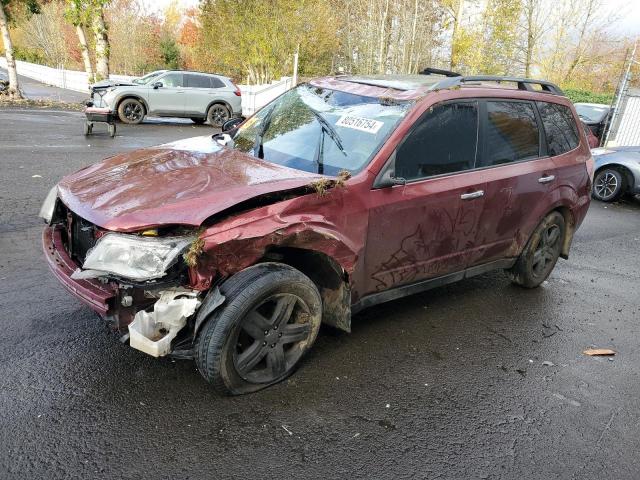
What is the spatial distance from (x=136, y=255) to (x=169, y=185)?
0.55 metres

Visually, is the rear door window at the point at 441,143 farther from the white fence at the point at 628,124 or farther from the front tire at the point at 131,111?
the front tire at the point at 131,111

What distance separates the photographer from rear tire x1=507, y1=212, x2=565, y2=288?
471 cm

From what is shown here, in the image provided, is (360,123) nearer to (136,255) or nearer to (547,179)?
(136,255)

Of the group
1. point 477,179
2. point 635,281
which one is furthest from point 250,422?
point 635,281

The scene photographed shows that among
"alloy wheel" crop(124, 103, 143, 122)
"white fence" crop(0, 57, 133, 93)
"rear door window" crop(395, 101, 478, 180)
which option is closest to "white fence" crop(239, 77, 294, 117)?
"alloy wheel" crop(124, 103, 143, 122)

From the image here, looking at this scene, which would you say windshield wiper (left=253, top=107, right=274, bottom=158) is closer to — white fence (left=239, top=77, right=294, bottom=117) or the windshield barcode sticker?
the windshield barcode sticker

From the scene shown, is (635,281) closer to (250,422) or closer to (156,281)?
(250,422)

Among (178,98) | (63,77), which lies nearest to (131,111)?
(178,98)

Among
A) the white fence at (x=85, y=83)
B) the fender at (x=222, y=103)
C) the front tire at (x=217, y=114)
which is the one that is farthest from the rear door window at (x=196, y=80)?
the white fence at (x=85, y=83)

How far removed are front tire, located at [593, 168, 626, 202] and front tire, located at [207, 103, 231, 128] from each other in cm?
1194

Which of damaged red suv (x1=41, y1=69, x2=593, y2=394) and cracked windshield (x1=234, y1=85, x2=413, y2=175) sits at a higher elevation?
cracked windshield (x1=234, y1=85, x2=413, y2=175)

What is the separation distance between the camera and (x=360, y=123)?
3582 millimetres

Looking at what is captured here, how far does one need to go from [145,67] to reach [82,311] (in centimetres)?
3967

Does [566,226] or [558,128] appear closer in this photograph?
[558,128]
